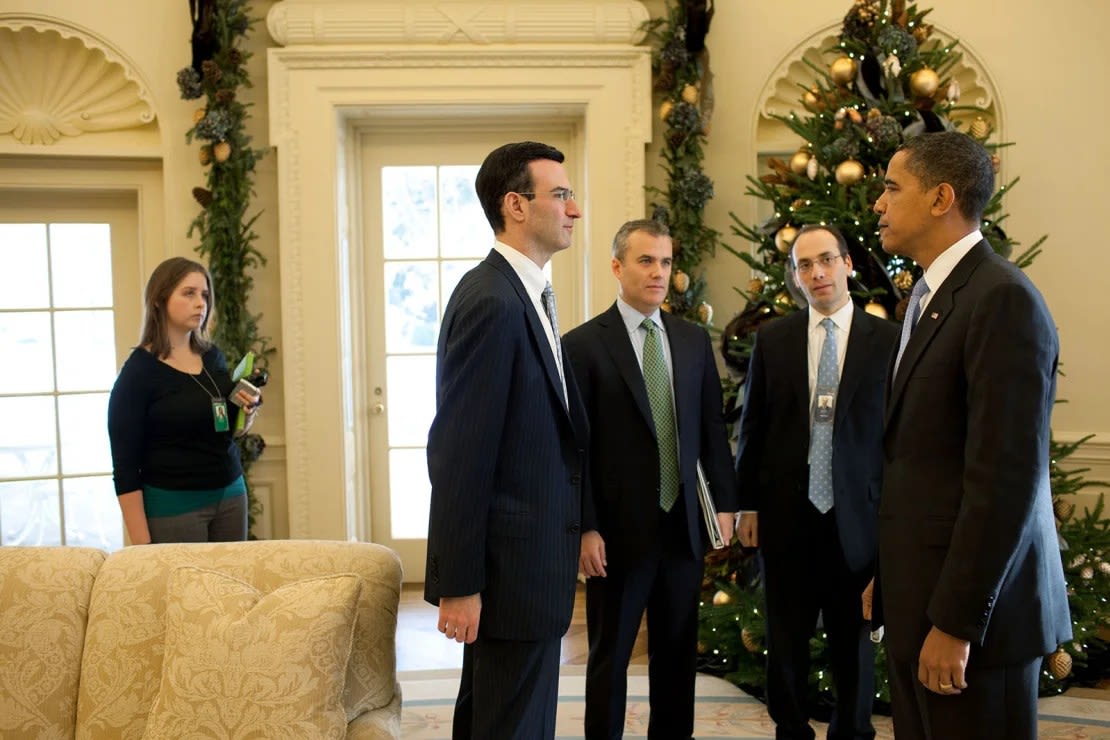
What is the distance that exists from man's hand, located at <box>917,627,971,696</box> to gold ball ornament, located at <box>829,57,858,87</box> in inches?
96.5

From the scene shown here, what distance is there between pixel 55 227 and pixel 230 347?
112cm

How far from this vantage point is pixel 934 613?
1.55 metres

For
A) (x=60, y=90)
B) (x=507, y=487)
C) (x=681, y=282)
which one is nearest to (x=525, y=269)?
(x=507, y=487)

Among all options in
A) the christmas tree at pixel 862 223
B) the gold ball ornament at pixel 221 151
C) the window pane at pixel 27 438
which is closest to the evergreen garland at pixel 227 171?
the gold ball ornament at pixel 221 151

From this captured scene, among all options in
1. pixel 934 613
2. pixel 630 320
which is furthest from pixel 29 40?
pixel 934 613

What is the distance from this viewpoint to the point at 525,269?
6.21 feet

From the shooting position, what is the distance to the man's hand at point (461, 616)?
170cm

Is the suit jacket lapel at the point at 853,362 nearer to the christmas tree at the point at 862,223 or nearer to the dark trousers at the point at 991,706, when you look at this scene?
the christmas tree at the point at 862,223

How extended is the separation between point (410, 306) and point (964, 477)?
3470 millimetres

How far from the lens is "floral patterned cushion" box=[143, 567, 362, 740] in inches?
65.6

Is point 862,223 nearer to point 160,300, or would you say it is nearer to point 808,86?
point 808,86

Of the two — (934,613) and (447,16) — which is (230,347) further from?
(934,613)

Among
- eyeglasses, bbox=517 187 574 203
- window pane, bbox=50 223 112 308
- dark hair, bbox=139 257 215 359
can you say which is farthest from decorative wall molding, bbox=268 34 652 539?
eyeglasses, bbox=517 187 574 203

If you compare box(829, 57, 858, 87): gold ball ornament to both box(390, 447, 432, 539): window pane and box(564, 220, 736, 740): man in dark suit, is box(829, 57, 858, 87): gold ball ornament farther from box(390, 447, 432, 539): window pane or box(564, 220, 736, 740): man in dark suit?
box(390, 447, 432, 539): window pane
